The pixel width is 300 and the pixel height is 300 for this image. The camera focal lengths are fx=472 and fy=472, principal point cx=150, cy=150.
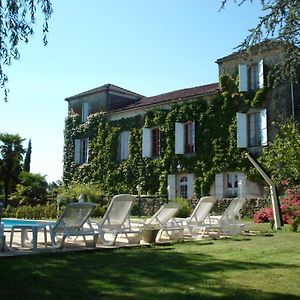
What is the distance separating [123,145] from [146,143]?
267 cm

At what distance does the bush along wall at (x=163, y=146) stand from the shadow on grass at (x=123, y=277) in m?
16.6

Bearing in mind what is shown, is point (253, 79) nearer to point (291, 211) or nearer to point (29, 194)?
point (291, 211)

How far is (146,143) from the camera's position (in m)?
27.4

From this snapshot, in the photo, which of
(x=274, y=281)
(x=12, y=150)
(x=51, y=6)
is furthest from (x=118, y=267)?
(x=12, y=150)

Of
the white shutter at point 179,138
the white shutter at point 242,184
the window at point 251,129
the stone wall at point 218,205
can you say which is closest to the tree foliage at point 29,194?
the stone wall at point 218,205

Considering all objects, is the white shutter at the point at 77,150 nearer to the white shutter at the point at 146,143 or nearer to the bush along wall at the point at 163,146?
the bush along wall at the point at 163,146

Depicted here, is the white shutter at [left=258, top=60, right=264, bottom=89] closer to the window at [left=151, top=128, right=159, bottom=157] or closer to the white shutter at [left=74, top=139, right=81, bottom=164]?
the window at [left=151, top=128, right=159, bottom=157]

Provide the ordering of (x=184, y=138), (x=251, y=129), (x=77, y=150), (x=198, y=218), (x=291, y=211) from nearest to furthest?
(x=198, y=218)
(x=291, y=211)
(x=251, y=129)
(x=184, y=138)
(x=77, y=150)

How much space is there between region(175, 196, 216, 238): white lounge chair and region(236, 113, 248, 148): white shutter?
12.2 meters

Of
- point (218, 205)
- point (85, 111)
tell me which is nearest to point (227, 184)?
point (218, 205)

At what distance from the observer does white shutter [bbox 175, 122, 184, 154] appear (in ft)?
84.3

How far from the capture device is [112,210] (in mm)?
9070

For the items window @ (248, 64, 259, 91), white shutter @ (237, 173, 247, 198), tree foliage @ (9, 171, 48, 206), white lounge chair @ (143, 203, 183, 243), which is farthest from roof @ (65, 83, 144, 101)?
white lounge chair @ (143, 203, 183, 243)

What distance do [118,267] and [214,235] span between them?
18.1ft
